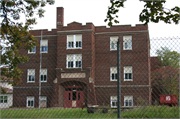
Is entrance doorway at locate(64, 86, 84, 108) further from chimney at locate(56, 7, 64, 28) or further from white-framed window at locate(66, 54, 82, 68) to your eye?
chimney at locate(56, 7, 64, 28)

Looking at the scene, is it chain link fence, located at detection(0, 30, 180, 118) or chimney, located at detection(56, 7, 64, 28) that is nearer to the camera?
chain link fence, located at detection(0, 30, 180, 118)

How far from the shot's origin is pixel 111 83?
29359 millimetres

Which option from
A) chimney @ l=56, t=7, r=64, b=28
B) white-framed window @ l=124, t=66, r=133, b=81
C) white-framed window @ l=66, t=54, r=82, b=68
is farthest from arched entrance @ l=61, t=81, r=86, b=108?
chimney @ l=56, t=7, r=64, b=28

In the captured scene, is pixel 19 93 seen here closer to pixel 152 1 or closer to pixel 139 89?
pixel 139 89

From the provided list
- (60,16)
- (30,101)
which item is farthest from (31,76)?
(60,16)

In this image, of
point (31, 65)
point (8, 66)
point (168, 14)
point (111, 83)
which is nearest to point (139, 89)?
point (111, 83)

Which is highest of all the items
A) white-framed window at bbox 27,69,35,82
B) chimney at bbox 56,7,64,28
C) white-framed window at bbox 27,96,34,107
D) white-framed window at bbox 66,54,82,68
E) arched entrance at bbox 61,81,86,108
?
chimney at bbox 56,7,64,28

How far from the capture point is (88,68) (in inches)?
1112

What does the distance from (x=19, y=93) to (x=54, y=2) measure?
85.3 feet

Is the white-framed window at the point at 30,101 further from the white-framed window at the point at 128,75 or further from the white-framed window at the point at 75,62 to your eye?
the white-framed window at the point at 128,75

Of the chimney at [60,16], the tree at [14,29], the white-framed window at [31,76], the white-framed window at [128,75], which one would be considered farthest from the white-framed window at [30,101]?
the tree at [14,29]

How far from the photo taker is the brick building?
92.8ft

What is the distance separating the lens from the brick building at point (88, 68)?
28.3 meters

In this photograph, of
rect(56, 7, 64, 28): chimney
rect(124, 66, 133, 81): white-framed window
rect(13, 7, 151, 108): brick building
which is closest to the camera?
rect(13, 7, 151, 108): brick building
